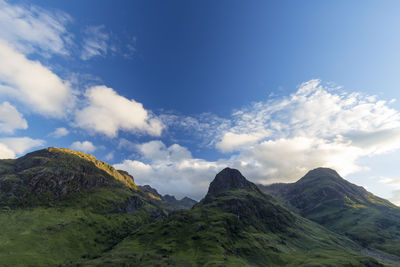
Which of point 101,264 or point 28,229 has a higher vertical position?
point 28,229

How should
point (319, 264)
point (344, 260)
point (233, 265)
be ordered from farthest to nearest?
point (344, 260) < point (319, 264) < point (233, 265)

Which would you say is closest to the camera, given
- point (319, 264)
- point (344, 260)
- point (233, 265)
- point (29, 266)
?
point (29, 266)

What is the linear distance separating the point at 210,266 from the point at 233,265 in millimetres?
18823

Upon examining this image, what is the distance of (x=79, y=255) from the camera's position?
639 feet

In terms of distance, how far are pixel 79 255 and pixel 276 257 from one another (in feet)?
617

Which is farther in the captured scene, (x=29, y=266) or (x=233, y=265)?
(x=233, y=265)

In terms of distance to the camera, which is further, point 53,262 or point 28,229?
point 28,229

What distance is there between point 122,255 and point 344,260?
20040 centimetres

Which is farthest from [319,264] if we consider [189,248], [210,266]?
[189,248]

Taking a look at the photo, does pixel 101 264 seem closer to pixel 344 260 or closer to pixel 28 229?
pixel 28 229

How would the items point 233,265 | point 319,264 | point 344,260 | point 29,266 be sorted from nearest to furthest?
point 29,266 → point 233,265 → point 319,264 → point 344,260

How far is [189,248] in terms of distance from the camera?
641ft

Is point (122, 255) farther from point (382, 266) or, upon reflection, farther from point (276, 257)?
point (382, 266)

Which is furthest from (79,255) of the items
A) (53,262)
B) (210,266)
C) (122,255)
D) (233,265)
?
(233,265)
